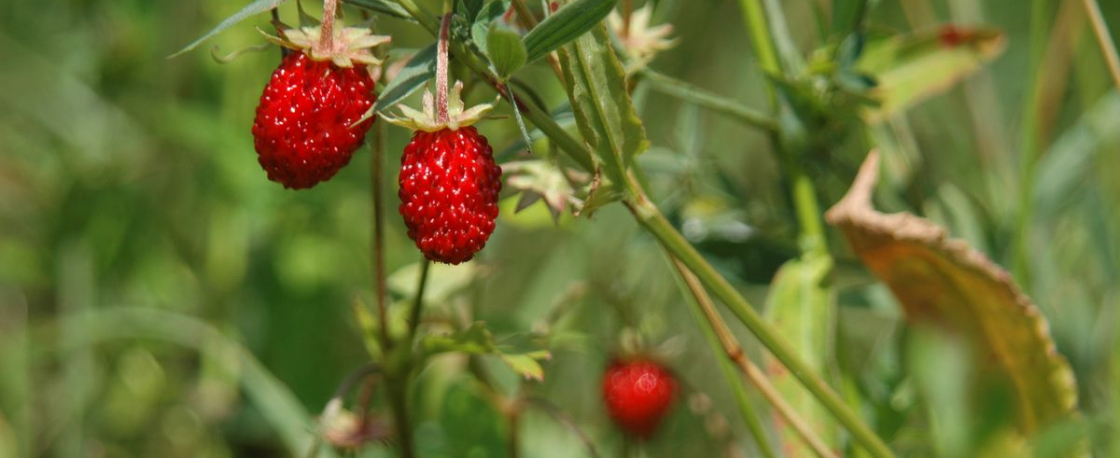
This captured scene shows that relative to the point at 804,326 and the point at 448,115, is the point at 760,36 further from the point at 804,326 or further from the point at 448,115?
the point at 448,115

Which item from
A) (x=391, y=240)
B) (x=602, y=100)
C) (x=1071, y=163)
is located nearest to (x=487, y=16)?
(x=602, y=100)

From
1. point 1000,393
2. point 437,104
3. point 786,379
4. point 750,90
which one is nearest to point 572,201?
point 437,104

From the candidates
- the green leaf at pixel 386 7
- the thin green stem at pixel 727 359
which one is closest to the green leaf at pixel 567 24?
the green leaf at pixel 386 7

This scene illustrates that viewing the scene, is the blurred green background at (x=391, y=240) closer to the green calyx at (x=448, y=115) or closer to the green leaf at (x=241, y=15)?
the green calyx at (x=448, y=115)

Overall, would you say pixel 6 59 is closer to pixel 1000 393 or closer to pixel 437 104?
pixel 437 104

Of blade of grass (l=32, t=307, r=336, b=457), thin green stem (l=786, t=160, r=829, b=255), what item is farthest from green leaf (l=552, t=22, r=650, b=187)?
blade of grass (l=32, t=307, r=336, b=457)

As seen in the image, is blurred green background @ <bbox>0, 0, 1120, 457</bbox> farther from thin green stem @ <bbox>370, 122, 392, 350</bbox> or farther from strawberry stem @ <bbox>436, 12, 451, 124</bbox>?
strawberry stem @ <bbox>436, 12, 451, 124</bbox>
